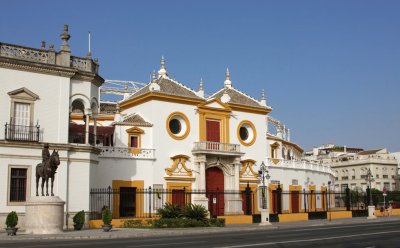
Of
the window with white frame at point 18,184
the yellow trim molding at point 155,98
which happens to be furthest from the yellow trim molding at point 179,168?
the window with white frame at point 18,184

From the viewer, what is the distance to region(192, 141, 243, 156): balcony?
142ft

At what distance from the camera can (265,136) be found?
49.5 meters

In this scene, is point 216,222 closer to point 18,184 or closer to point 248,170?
point 18,184

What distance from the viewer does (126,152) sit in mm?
39625

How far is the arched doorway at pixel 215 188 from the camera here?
43844mm

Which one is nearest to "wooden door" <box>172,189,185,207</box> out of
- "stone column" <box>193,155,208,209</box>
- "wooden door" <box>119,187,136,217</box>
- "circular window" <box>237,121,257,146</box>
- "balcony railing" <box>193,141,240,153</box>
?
"stone column" <box>193,155,208,209</box>

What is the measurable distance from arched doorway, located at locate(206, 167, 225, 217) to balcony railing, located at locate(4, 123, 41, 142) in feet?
55.7

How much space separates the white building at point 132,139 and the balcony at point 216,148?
0.09m

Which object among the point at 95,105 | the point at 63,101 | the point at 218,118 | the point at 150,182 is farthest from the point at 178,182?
the point at 63,101

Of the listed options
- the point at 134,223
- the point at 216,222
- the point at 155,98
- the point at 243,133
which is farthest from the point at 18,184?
the point at 243,133

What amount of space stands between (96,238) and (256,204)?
24.7 metres

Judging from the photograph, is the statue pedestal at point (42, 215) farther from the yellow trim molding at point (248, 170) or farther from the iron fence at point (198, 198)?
the yellow trim molding at point (248, 170)

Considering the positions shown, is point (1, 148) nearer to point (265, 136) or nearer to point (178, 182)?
point (178, 182)

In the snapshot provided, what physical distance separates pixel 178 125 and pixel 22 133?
15945 millimetres
